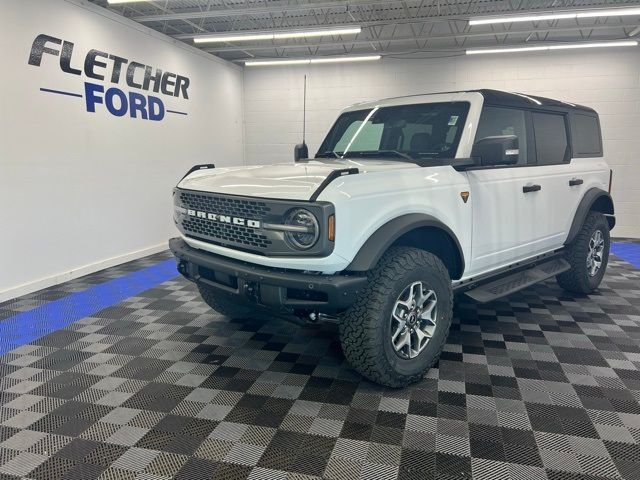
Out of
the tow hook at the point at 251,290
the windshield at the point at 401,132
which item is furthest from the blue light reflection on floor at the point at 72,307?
the windshield at the point at 401,132

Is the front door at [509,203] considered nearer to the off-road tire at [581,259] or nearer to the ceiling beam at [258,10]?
the off-road tire at [581,259]

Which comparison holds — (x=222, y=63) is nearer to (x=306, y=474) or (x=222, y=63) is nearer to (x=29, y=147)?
(x=29, y=147)

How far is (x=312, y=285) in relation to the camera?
2188 millimetres

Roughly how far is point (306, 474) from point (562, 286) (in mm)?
3468

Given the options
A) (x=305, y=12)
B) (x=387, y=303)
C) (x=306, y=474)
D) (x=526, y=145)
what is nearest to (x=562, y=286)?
(x=526, y=145)

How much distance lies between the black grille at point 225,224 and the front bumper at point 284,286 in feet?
0.44

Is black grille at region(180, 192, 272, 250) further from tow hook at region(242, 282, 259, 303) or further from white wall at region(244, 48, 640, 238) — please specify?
white wall at region(244, 48, 640, 238)

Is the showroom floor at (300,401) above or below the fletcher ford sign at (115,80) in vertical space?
below

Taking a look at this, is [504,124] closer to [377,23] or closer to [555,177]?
[555,177]

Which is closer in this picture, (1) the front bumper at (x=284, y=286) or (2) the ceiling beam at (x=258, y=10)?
(1) the front bumper at (x=284, y=286)

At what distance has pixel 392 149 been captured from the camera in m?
3.31

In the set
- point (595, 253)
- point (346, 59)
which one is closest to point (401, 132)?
point (595, 253)

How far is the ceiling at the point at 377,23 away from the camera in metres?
5.92

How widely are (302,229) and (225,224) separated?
0.60 metres
